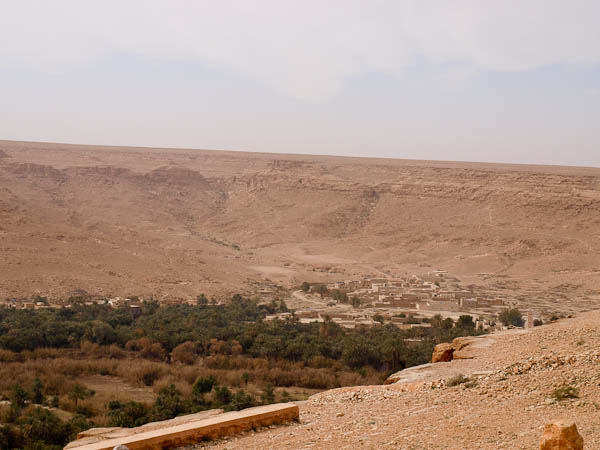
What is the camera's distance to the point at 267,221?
192 feet

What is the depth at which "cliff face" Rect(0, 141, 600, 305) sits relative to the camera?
34.2 metres

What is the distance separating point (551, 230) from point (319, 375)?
38.4 m

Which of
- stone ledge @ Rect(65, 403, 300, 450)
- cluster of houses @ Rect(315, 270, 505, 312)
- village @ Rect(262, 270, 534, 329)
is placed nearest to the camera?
stone ledge @ Rect(65, 403, 300, 450)

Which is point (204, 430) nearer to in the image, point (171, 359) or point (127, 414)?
point (127, 414)

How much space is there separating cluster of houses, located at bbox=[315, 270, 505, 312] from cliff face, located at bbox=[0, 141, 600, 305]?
4332mm

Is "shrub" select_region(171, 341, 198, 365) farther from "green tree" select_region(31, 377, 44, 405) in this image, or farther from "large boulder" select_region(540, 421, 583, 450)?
"large boulder" select_region(540, 421, 583, 450)

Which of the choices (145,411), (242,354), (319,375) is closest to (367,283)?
(242,354)

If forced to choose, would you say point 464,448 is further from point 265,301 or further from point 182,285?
point 182,285

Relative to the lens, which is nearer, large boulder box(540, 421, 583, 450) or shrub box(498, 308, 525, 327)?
large boulder box(540, 421, 583, 450)

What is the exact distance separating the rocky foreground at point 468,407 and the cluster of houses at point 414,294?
733 inches

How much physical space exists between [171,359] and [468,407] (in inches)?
491

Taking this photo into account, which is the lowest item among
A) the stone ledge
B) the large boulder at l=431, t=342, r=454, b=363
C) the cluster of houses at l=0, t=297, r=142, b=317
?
the cluster of houses at l=0, t=297, r=142, b=317

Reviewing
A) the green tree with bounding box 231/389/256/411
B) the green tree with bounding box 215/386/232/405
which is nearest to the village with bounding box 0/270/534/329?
the green tree with bounding box 215/386/232/405

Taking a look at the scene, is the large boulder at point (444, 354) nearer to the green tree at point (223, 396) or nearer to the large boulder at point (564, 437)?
the green tree at point (223, 396)
